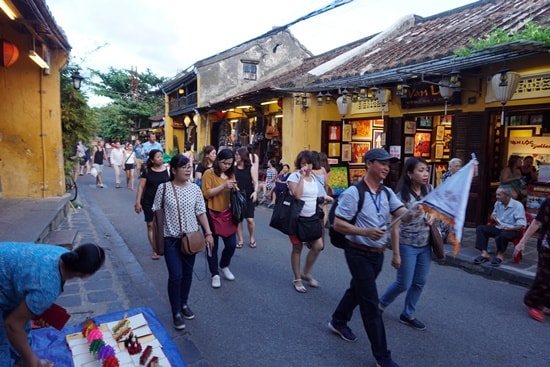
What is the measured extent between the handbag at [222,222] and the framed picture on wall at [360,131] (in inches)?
328

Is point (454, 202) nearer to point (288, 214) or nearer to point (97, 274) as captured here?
point (288, 214)

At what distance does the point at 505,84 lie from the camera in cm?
686

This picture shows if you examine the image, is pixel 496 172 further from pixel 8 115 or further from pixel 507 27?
pixel 8 115

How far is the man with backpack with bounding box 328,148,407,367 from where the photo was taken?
316cm

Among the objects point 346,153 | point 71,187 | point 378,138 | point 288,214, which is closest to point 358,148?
point 346,153

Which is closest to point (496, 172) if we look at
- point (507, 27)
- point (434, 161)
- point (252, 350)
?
point (434, 161)

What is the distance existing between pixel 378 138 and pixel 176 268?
8.78 m

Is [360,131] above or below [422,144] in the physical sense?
above

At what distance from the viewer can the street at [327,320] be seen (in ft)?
11.6

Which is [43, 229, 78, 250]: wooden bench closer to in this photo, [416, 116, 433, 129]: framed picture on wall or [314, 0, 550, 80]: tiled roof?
[314, 0, 550, 80]: tiled roof

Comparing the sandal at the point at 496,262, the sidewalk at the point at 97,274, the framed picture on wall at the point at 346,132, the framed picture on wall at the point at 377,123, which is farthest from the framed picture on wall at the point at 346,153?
the sidewalk at the point at 97,274

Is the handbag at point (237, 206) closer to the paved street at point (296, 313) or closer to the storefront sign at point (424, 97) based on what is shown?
the paved street at point (296, 313)

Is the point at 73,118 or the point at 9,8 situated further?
the point at 73,118

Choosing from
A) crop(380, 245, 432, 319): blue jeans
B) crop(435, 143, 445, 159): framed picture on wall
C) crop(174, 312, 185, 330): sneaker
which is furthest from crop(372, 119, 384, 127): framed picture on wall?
crop(174, 312, 185, 330): sneaker
